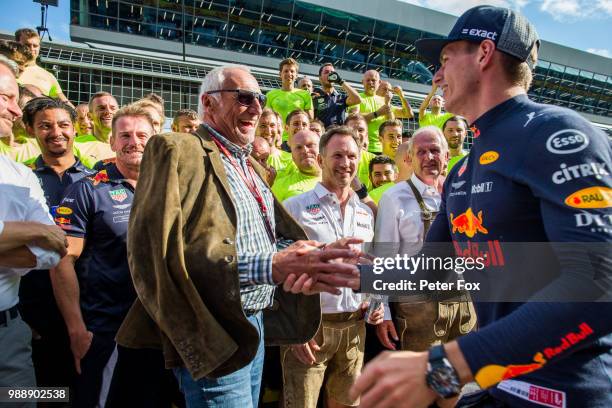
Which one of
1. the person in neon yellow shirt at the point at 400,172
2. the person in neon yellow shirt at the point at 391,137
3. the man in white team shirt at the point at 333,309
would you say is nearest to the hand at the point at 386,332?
the man in white team shirt at the point at 333,309

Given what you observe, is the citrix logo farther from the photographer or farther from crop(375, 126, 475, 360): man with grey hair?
the photographer

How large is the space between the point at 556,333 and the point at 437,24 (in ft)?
106

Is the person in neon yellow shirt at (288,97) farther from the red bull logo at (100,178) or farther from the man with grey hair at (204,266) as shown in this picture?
the man with grey hair at (204,266)

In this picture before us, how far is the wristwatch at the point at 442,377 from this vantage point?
104 centimetres

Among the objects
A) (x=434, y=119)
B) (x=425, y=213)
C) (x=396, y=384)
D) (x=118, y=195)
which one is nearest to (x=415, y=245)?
(x=425, y=213)

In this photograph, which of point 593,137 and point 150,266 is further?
point 150,266

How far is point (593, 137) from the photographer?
3.96 feet

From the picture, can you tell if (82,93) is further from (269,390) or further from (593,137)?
(593,137)

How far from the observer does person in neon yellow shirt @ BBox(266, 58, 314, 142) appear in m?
7.18

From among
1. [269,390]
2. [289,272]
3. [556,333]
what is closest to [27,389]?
[289,272]

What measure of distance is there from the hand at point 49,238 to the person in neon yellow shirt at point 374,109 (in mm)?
5766

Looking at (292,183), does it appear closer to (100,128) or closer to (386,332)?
(386,332)

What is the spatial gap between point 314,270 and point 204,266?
47 centimetres

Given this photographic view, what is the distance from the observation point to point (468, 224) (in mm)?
1554
